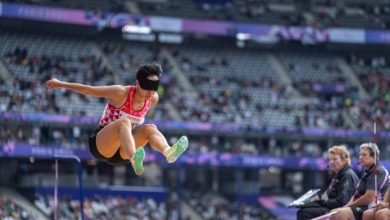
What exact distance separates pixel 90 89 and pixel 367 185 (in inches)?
146

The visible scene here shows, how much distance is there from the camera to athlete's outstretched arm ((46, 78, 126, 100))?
425 inches

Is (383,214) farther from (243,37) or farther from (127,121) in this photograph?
(243,37)

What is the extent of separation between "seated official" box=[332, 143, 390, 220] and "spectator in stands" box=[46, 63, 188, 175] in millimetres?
2371

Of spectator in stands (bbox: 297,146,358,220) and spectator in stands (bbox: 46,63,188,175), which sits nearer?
spectator in stands (bbox: 46,63,188,175)

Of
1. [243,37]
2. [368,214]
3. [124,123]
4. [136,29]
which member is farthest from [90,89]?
[243,37]

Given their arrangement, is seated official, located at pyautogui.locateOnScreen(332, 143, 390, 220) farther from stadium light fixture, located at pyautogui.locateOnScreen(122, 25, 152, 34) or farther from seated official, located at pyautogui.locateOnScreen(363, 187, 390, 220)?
stadium light fixture, located at pyautogui.locateOnScreen(122, 25, 152, 34)

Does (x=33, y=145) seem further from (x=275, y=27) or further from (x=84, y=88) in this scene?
(x=84, y=88)

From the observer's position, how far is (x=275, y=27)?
44.9 meters

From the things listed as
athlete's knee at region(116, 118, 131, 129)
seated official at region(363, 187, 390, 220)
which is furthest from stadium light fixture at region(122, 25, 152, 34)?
seated official at region(363, 187, 390, 220)

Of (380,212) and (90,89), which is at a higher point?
(90,89)

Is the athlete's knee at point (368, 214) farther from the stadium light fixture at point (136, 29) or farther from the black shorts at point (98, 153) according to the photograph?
the stadium light fixture at point (136, 29)

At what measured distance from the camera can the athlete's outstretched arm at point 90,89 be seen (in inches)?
425

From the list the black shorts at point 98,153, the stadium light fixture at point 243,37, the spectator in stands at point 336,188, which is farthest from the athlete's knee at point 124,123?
→ the stadium light fixture at point 243,37

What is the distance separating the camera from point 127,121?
1083 centimetres
